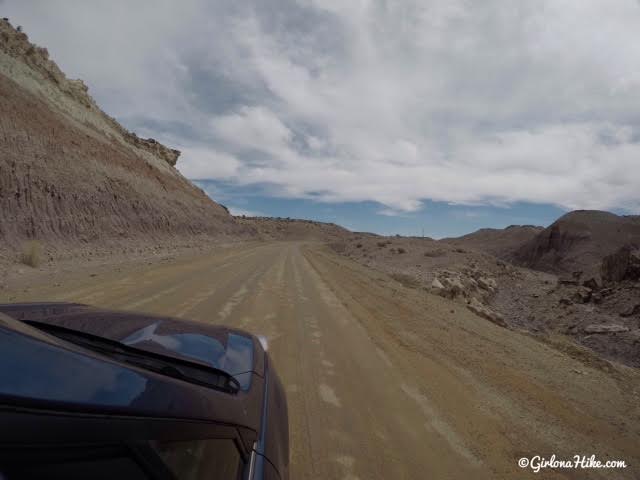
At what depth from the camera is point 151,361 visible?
1.96 meters

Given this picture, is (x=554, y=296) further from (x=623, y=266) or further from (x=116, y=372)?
(x=116, y=372)

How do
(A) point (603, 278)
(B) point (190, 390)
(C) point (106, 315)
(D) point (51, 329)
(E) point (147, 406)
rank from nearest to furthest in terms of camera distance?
(E) point (147, 406) → (B) point (190, 390) → (D) point (51, 329) → (C) point (106, 315) → (A) point (603, 278)

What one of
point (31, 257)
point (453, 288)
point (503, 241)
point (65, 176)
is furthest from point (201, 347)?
point (503, 241)

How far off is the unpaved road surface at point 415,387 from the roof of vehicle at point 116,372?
4.01 ft

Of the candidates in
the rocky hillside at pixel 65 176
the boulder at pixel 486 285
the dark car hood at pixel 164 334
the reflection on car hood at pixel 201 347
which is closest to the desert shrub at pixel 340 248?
the rocky hillside at pixel 65 176

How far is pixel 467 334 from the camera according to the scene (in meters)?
7.03

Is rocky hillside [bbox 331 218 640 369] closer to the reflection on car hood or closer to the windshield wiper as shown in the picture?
the reflection on car hood

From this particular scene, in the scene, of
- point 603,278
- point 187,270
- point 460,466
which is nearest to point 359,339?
point 460,466

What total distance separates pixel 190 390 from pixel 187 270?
12.4 meters

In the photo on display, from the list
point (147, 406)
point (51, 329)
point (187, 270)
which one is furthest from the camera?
point (187, 270)

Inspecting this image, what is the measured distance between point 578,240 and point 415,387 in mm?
55780

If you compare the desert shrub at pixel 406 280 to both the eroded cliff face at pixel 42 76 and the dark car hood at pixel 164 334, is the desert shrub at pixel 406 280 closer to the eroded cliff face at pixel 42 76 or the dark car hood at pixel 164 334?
the dark car hood at pixel 164 334

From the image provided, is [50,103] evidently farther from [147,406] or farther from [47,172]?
[147,406]

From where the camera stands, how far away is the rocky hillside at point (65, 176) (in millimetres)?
15469
